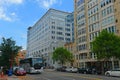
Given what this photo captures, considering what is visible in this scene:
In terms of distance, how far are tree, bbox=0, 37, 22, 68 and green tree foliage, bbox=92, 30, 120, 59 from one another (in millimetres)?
16493

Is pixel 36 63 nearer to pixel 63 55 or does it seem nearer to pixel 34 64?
pixel 34 64

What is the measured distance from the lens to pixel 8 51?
55844 mm

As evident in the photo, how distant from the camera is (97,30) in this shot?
74.6m

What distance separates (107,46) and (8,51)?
20.3 m

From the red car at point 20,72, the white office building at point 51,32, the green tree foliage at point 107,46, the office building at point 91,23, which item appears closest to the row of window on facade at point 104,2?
the office building at point 91,23

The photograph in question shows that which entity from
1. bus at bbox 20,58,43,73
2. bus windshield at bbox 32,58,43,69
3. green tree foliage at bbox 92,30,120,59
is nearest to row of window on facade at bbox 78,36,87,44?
green tree foliage at bbox 92,30,120,59

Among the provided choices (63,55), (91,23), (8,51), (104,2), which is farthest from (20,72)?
(63,55)

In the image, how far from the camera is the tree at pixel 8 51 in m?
55.6

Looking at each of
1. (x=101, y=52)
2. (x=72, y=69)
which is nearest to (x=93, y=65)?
(x=72, y=69)

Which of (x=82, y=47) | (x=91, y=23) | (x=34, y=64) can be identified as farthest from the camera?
(x=82, y=47)

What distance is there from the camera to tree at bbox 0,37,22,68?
5562cm

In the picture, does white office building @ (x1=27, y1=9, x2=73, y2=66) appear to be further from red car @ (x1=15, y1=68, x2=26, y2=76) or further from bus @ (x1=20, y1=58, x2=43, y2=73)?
red car @ (x1=15, y1=68, x2=26, y2=76)

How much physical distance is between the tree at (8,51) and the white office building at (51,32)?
78099 millimetres

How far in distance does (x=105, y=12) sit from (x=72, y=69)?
1732 centimetres
